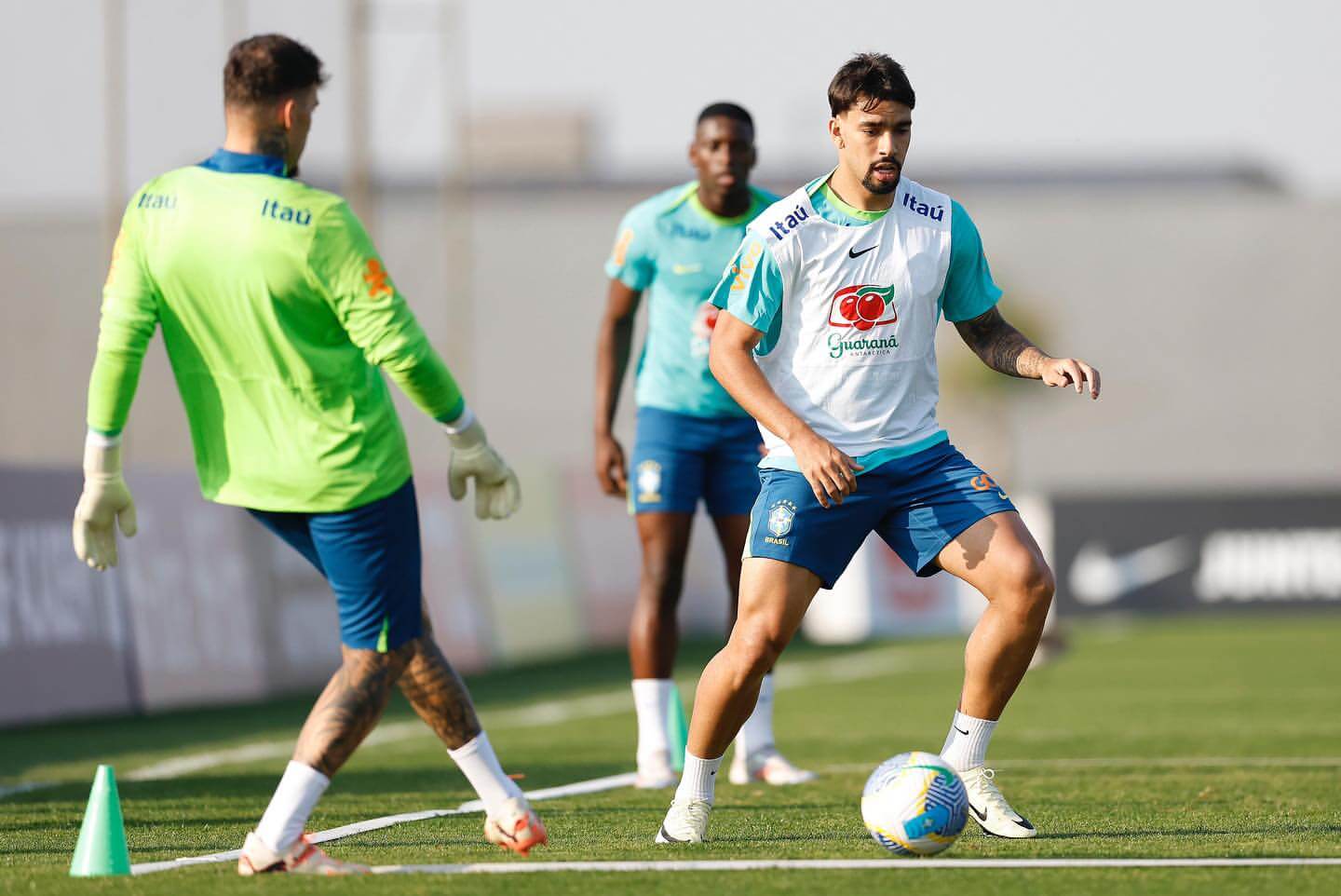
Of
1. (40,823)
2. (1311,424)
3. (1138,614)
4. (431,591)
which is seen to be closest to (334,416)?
(40,823)

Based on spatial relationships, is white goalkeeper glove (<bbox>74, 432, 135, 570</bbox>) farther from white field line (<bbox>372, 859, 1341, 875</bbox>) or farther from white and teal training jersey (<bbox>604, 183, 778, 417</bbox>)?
white and teal training jersey (<bbox>604, 183, 778, 417</bbox>)

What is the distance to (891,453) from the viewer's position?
252 inches

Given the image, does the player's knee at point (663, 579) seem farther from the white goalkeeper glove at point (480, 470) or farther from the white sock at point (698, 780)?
the white goalkeeper glove at point (480, 470)

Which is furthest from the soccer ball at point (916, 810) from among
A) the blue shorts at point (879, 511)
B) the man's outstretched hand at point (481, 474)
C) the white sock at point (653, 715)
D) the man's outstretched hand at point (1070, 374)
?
the white sock at point (653, 715)

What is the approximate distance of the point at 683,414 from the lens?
859cm

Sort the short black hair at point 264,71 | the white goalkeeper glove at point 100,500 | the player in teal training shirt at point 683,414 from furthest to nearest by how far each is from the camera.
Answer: the player in teal training shirt at point 683,414
the white goalkeeper glove at point 100,500
the short black hair at point 264,71

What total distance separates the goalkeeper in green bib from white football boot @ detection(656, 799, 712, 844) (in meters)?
0.99

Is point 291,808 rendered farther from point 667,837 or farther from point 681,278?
point 681,278

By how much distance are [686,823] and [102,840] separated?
1646mm

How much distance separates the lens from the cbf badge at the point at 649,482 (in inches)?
338

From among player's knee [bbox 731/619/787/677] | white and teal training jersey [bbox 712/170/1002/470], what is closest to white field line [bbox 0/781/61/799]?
player's knee [bbox 731/619/787/677]

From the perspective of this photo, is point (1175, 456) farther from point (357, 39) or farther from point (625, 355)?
point (625, 355)

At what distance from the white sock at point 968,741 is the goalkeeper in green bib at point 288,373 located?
5.77 ft

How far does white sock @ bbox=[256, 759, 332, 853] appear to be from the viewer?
550 centimetres
